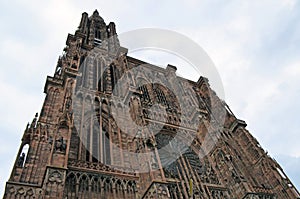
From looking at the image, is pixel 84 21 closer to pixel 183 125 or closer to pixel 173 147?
pixel 183 125

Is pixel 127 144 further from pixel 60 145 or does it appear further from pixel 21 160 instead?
pixel 21 160

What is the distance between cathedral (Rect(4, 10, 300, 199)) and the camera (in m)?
9.24

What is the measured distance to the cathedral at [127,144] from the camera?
30.3 ft

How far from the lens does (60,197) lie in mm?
7656

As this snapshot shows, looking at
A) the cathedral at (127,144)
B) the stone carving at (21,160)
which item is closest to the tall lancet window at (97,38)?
the cathedral at (127,144)

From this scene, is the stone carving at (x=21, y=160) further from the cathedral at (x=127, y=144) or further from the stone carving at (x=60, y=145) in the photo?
the stone carving at (x=60, y=145)

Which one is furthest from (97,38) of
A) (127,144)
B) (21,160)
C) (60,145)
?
(60,145)

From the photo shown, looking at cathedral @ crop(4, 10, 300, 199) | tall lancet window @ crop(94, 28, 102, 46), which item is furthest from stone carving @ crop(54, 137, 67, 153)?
tall lancet window @ crop(94, 28, 102, 46)

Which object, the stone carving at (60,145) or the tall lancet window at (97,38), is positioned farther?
the tall lancet window at (97,38)

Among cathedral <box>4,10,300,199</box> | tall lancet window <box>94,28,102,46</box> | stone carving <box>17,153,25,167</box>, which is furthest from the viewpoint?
tall lancet window <box>94,28,102,46</box>

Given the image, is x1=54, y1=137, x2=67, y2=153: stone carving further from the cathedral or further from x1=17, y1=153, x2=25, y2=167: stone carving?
x1=17, y1=153, x2=25, y2=167: stone carving

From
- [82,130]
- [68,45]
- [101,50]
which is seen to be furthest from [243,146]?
[68,45]

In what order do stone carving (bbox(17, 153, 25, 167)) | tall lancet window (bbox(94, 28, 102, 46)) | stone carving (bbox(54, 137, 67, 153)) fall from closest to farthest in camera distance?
stone carving (bbox(54, 137, 67, 153)) → stone carving (bbox(17, 153, 25, 167)) → tall lancet window (bbox(94, 28, 102, 46))

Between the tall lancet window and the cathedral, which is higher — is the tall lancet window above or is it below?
above
